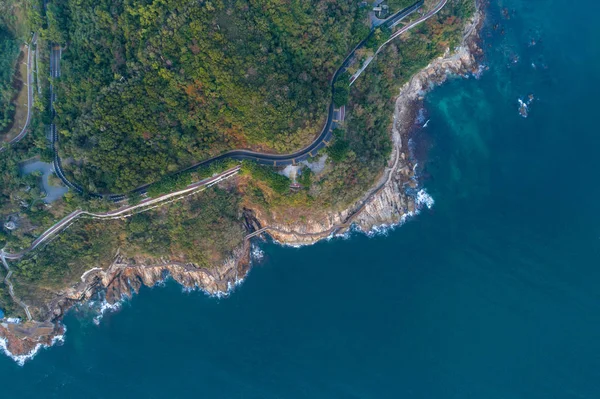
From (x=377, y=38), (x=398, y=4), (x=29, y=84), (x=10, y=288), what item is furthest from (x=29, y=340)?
(x=398, y=4)

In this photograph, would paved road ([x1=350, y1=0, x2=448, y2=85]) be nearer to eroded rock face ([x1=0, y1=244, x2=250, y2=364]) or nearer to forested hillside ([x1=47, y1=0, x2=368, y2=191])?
forested hillside ([x1=47, y1=0, x2=368, y2=191])

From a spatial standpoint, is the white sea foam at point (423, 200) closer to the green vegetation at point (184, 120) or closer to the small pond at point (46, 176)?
the green vegetation at point (184, 120)

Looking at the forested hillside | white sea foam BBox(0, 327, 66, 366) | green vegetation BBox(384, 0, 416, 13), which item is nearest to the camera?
the forested hillside

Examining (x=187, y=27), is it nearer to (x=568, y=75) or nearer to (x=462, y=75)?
(x=462, y=75)

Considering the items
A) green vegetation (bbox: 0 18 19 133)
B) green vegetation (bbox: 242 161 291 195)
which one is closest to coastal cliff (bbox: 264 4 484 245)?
green vegetation (bbox: 242 161 291 195)

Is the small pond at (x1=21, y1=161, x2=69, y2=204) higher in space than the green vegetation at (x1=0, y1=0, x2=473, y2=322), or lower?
lower

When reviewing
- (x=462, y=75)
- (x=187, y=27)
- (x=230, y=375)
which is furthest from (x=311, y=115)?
(x=230, y=375)

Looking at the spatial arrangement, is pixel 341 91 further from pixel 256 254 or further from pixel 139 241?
pixel 139 241
